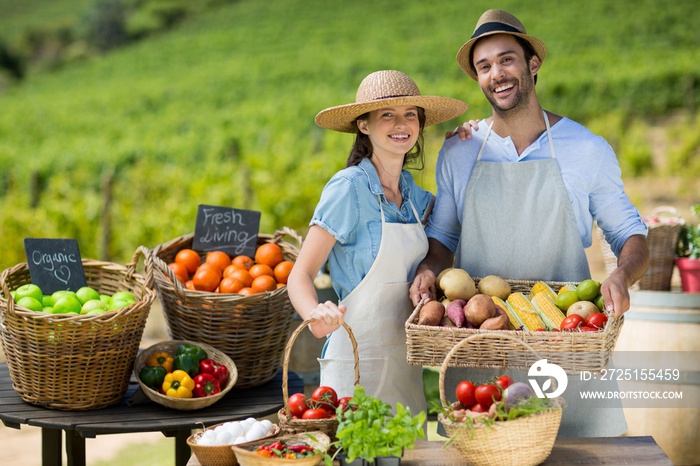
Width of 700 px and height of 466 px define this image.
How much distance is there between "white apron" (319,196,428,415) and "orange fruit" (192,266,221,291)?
2.07ft

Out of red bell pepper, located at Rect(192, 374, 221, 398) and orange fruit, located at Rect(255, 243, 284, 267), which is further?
orange fruit, located at Rect(255, 243, 284, 267)

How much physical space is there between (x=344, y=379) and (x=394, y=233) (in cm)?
49

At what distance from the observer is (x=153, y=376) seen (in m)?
2.51

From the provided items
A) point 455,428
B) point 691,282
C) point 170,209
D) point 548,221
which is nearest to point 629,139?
point 170,209

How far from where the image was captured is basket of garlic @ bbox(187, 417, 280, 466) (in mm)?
1892

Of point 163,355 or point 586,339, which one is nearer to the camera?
point 586,339

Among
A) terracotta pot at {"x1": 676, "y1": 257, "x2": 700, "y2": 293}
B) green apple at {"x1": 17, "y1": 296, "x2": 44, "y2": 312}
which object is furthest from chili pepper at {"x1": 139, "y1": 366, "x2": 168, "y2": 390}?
terracotta pot at {"x1": 676, "y1": 257, "x2": 700, "y2": 293}

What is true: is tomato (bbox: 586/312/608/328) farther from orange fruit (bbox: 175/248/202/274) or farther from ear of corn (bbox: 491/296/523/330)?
orange fruit (bbox: 175/248/202/274)

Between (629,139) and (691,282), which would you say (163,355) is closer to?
(691,282)

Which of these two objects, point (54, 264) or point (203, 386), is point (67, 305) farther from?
point (203, 386)

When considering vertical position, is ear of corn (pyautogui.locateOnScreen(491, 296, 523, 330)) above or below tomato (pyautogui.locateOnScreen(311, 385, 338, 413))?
above

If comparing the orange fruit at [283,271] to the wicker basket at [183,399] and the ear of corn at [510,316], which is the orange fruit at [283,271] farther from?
the ear of corn at [510,316]

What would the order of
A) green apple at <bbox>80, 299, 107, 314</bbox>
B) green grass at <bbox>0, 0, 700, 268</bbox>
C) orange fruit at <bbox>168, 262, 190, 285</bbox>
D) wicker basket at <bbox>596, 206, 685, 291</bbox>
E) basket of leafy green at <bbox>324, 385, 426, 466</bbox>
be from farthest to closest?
1. green grass at <bbox>0, 0, 700, 268</bbox>
2. wicker basket at <bbox>596, 206, 685, 291</bbox>
3. orange fruit at <bbox>168, 262, 190, 285</bbox>
4. green apple at <bbox>80, 299, 107, 314</bbox>
5. basket of leafy green at <bbox>324, 385, 426, 466</bbox>

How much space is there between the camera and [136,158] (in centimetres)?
1366
